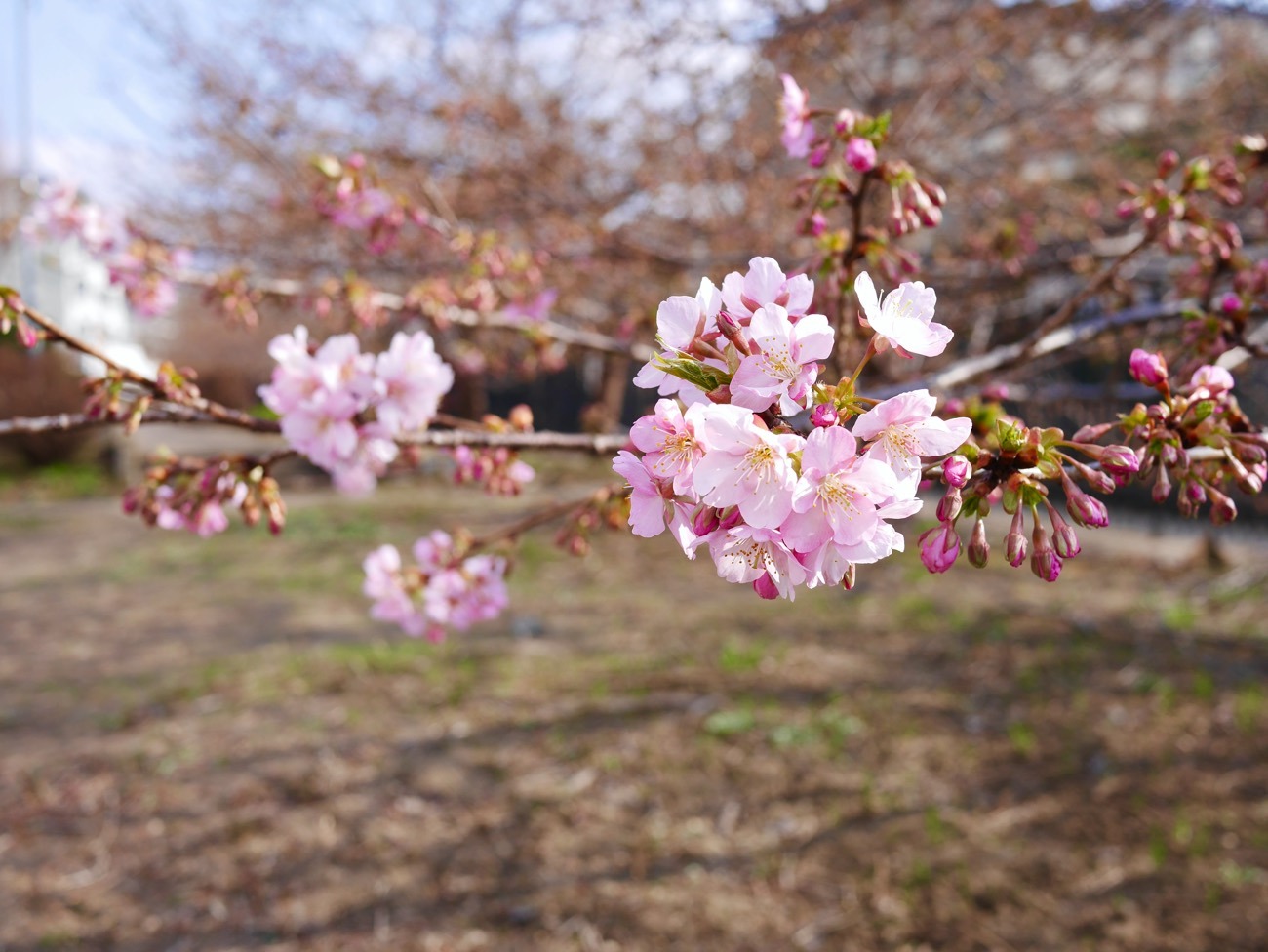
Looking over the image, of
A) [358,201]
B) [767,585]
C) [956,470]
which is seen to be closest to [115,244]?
[358,201]

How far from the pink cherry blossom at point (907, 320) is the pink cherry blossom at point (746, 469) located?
0.16m

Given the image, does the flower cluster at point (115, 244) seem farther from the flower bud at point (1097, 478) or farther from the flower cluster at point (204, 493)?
the flower bud at point (1097, 478)

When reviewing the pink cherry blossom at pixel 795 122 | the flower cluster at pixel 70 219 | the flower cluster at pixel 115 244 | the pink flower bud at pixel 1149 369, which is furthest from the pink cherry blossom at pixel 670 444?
the flower cluster at pixel 70 219

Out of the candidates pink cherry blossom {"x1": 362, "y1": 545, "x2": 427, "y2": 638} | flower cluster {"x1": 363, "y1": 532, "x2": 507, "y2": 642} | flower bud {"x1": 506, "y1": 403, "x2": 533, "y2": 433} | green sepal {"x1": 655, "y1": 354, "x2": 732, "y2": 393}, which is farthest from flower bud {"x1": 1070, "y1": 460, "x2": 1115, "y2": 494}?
pink cherry blossom {"x1": 362, "y1": 545, "x2": 427, "y2": 638}

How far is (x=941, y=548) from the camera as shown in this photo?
87cm

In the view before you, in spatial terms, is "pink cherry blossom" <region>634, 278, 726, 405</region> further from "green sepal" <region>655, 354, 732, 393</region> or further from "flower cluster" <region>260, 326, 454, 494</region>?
"flower cluster" <region>260, 326, 454, 494</region>

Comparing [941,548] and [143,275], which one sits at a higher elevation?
[143,275]

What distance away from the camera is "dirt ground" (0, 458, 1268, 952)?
262cm

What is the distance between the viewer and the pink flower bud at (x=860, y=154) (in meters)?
1.38

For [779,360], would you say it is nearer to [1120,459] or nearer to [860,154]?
[1120,459]

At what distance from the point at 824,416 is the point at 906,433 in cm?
8

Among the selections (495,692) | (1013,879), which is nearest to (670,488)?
(1013,879)

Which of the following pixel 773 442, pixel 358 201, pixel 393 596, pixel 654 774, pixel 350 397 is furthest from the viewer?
pixel 654 774

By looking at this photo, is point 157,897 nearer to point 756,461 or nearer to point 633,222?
point 756,461
